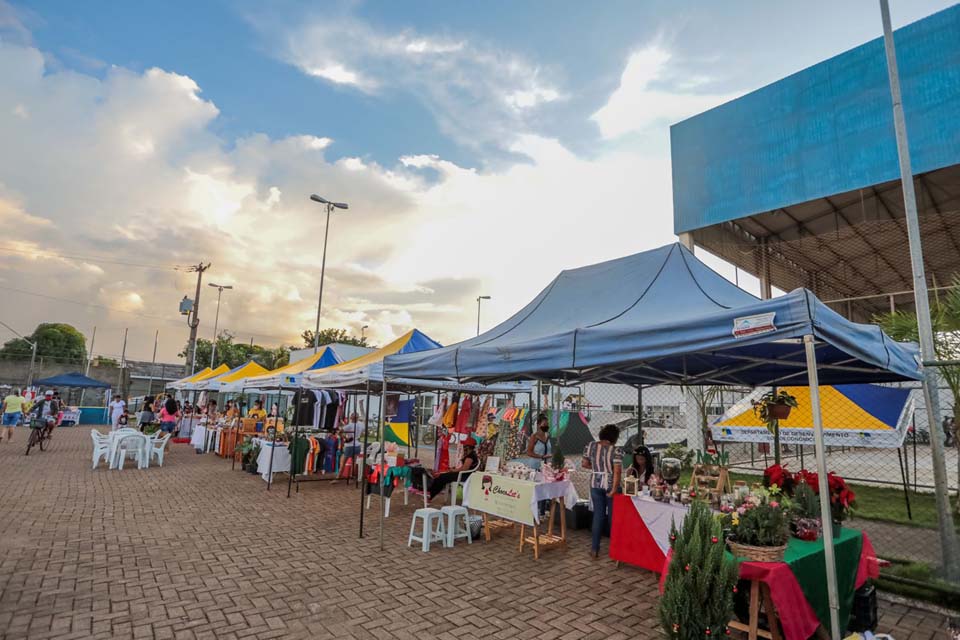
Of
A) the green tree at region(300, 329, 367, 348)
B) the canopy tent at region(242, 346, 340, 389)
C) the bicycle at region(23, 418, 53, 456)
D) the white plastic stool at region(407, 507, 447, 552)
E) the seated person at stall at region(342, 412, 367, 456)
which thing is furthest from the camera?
the green tree at region(300, 329, 367, 348)

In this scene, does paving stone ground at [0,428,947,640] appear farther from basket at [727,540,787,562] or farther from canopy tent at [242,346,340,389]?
canopy tent at [242,346,340,389]

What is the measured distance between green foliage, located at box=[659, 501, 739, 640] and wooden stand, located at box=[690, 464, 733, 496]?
1789 millimetres

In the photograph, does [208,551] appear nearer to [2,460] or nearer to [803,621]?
[803,621]

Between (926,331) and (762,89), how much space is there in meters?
10.5

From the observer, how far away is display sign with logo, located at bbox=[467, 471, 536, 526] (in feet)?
19.3

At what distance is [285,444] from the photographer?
10.7 metres

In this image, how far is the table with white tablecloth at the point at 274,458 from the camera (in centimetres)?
1038

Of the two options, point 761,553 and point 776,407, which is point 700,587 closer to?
point 761,553

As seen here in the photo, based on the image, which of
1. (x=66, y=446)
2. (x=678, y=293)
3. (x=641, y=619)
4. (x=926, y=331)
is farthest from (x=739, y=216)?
(x=66, y=446)

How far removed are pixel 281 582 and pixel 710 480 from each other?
4.76 metres

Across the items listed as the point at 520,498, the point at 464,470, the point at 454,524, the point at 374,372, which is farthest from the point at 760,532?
the point at 374,372

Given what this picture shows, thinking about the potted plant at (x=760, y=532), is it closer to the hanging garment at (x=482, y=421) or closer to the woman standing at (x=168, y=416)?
the hanging garment at (x=482, y=421)

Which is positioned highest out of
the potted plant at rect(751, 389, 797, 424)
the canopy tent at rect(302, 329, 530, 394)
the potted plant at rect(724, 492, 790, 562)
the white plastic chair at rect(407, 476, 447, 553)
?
the canopy tent at rect(302, 329, 530, 394)

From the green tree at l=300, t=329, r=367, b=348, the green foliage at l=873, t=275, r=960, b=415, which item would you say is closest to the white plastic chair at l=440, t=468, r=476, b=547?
the green foliage at l=873, t=275, r=960, b=415
